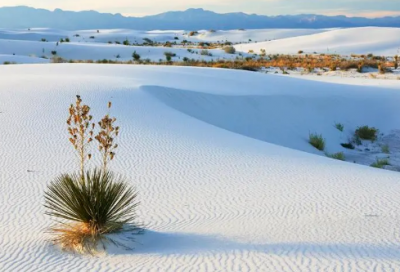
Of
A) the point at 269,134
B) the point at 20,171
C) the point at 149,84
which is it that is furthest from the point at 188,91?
the point at 20,171

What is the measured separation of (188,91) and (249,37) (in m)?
77.0

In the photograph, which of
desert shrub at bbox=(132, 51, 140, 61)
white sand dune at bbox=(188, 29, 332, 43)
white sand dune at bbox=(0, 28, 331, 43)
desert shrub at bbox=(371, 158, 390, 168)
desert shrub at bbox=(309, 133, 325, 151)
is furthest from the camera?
white sand dune at bbox=(188, 29, 332, 43)

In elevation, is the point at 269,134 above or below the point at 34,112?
below

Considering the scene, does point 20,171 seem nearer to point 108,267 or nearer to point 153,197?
point 153,197

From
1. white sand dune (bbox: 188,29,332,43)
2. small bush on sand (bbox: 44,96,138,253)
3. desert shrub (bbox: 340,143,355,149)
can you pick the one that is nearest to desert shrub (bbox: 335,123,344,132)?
desert shrub (bbox: 340,143,355,149)

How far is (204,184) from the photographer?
8078 mm

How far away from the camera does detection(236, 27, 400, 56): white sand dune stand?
55562mm

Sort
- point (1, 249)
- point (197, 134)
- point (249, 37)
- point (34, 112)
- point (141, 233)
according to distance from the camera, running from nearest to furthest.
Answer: point (1, 249)
point (141, 233)
point (197, 134)
point (34, 112)
point (249, 37)

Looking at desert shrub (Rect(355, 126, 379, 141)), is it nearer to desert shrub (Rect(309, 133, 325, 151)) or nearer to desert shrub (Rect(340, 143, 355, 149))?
desert shrub (Rect(340, 143, 355, 149))

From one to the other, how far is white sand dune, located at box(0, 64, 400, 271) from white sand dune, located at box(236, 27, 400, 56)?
126 ft

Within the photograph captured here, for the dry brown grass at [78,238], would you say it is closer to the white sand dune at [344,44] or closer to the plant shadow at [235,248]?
the plant shadow at [235,248]

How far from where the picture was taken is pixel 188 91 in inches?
663

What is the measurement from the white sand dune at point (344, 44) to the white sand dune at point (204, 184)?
1511 inches

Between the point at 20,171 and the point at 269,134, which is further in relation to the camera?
the point at 269,134
